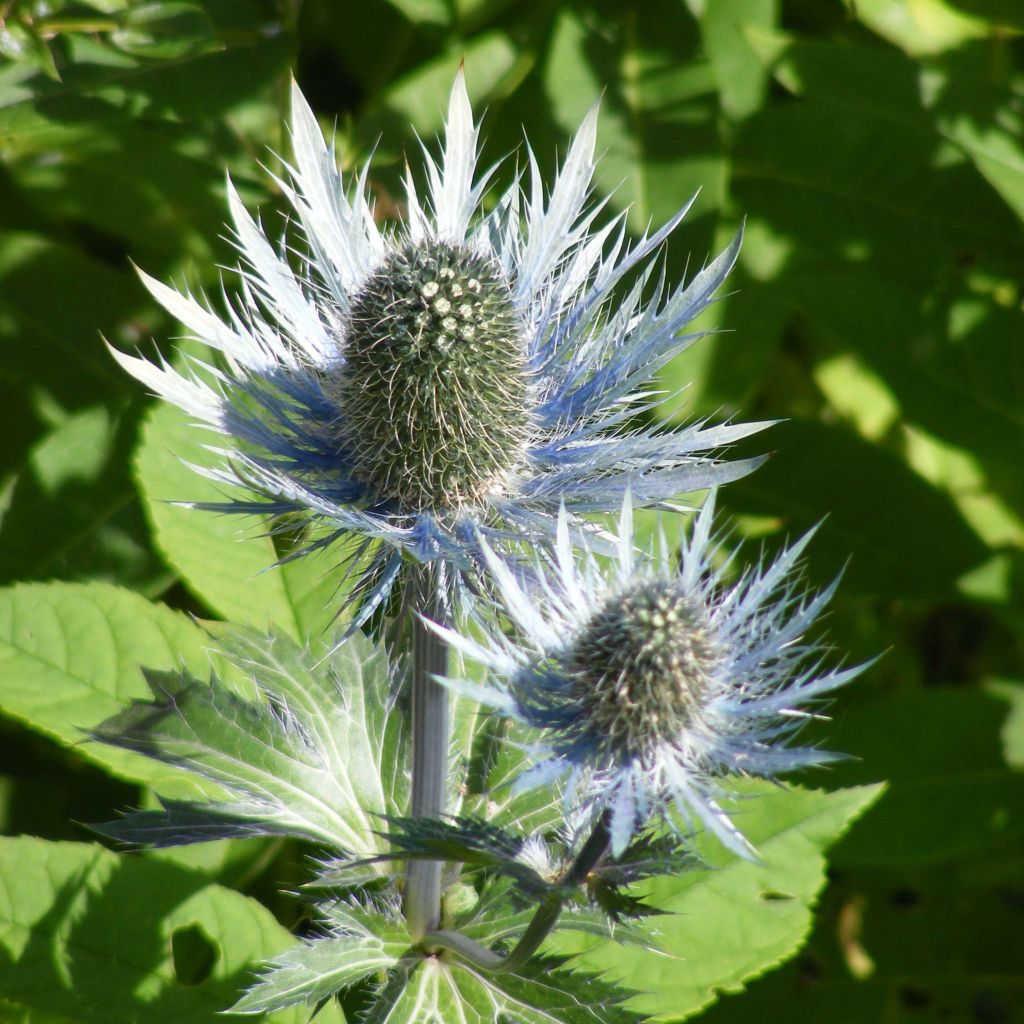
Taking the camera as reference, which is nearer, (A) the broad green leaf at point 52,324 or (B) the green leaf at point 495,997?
(B) the green leaf at point 495,997

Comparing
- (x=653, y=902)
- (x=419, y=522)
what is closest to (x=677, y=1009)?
(x=653, y=902)

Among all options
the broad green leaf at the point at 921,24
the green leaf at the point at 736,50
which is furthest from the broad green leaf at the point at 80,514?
the broad green leaf at the point at 921,24

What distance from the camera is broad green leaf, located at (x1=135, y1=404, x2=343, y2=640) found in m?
1.82

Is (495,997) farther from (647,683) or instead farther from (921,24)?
(921,24)

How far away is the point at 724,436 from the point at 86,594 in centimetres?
109

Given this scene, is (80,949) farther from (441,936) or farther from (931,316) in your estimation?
(931,316)

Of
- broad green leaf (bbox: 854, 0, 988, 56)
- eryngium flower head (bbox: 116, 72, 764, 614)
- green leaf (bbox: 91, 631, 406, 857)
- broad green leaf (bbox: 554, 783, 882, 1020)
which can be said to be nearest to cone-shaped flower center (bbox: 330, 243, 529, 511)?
eryngium flower head (bbox: 116, 72, 764, 614)

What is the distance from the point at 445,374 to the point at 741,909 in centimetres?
98

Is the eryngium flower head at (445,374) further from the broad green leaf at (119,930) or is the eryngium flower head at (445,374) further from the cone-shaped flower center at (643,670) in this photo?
the broad green leaf at (119,930)

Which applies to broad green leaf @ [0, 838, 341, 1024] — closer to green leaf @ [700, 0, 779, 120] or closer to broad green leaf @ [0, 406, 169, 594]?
broad green leaf @ [0, 406, 169, 594]

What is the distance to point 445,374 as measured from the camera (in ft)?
4.61

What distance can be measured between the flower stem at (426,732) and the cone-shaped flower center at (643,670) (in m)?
0.21

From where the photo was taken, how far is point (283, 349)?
1.53 meters

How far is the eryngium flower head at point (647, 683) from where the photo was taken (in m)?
1.15
